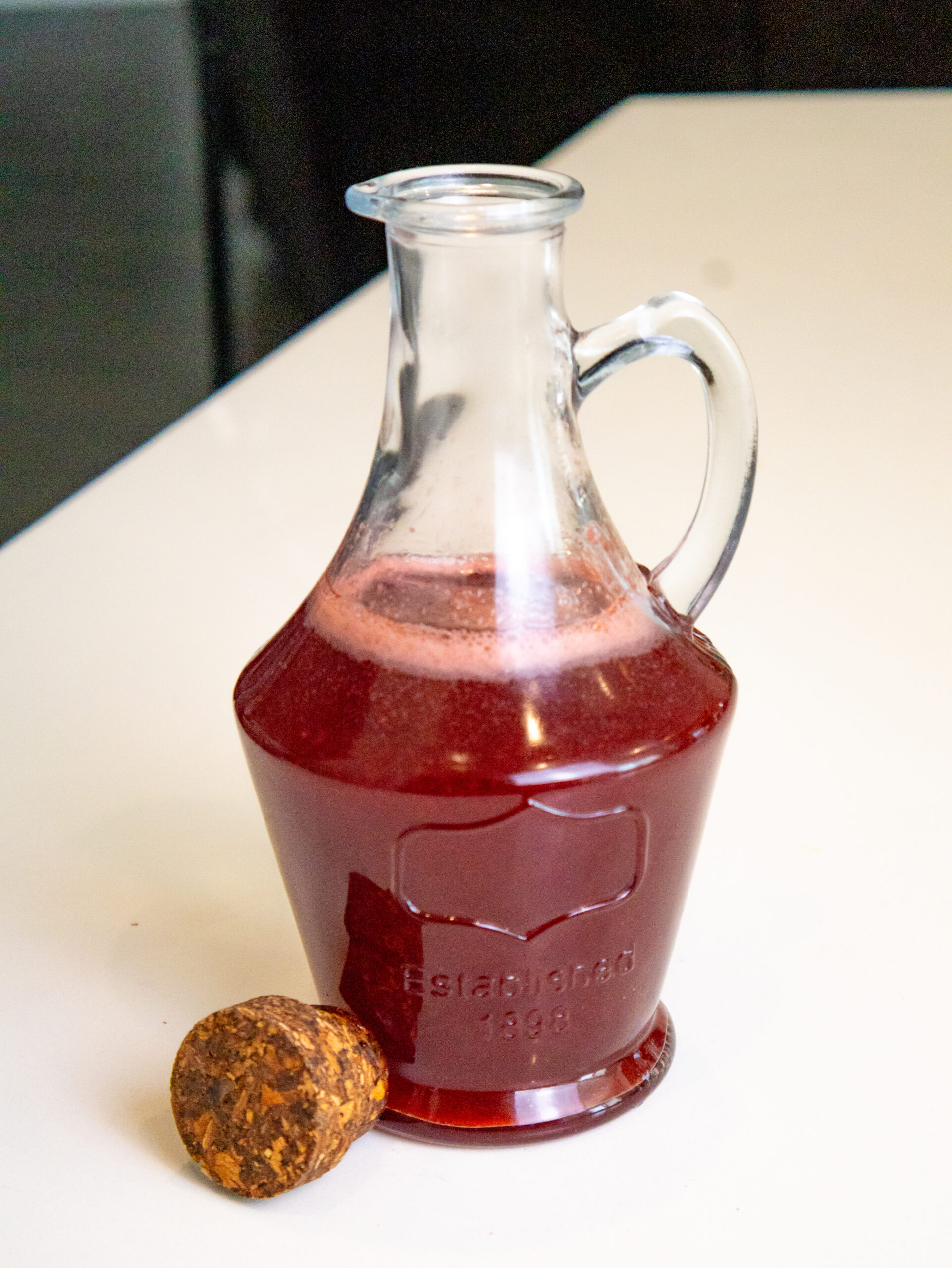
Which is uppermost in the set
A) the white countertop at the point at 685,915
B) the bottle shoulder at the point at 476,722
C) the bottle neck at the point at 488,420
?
the bottle neck at the point at 488,420

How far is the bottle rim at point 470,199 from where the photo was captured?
576 mm

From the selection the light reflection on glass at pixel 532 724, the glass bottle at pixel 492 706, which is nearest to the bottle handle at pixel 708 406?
the glass bottle at pixel 492 706

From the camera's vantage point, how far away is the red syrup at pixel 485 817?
1.92ft

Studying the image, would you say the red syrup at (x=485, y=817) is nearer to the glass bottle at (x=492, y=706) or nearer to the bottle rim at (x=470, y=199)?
the glass bottle at (x=492, y=706)

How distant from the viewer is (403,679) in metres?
0.59

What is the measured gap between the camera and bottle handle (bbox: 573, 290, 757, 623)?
2.06 feet

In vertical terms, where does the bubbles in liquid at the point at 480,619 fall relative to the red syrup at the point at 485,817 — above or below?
above

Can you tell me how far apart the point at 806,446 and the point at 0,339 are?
3.68 ft

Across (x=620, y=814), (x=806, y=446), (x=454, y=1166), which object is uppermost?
(x=620, y=814)

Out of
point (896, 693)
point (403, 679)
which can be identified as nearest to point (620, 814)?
point (403, 679)

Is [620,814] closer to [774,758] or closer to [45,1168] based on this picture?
[45,1168]

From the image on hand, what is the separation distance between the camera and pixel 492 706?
584mm

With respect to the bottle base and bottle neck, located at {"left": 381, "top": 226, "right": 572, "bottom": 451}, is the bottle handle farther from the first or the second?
the bottle base

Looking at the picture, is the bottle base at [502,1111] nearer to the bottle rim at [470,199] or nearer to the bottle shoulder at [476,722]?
the bottle shoulder at [476,722]
